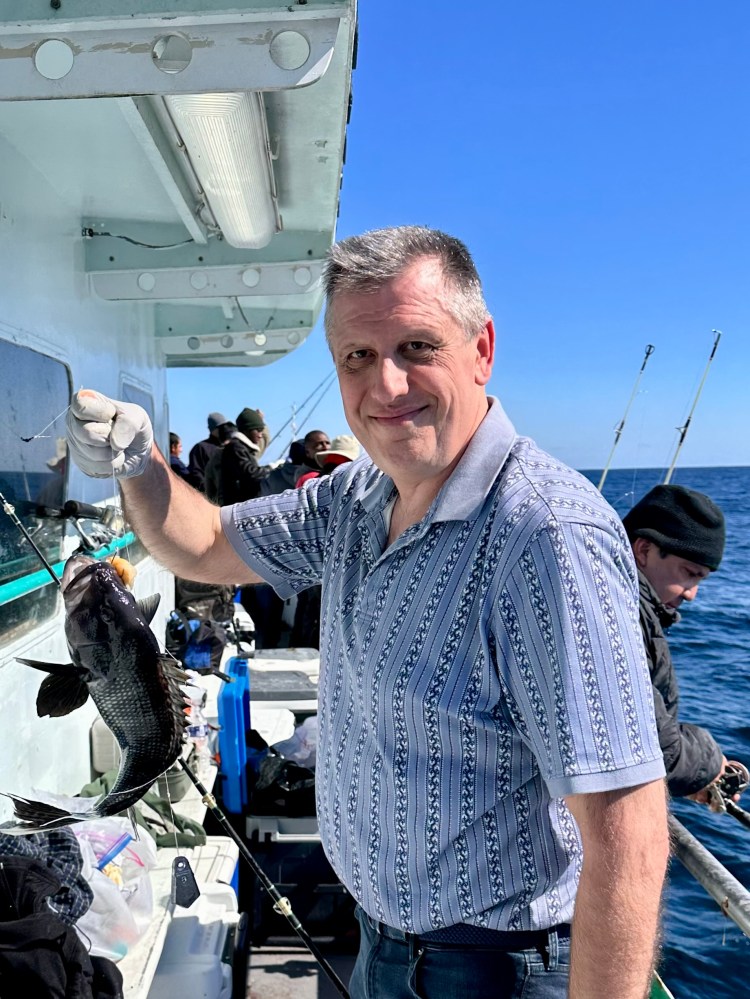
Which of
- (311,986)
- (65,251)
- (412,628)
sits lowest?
(311,986)

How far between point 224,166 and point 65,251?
120 cm

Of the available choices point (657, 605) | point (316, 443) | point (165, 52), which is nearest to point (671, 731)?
point (657, 605)

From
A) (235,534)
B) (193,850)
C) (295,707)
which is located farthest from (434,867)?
(295,707)

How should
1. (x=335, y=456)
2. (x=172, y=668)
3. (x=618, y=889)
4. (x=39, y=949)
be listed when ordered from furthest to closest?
(x=335, y=456) < (x=39, y=949) < (x=172, y=668) < (x=618, y=889)

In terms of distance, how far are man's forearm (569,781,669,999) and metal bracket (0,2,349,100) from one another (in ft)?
6.41

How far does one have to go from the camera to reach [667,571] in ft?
10.5

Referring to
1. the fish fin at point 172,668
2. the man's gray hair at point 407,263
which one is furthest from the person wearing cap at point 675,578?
the fish fin at point 172,668

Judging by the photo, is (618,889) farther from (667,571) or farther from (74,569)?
(667,571)

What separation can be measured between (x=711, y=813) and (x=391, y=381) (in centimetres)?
950

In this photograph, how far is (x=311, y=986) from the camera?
3.89m

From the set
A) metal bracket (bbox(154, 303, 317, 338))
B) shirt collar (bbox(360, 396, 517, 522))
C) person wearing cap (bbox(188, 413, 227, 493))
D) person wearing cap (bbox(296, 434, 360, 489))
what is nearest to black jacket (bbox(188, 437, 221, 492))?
person wearing cap (bbox(188, 413, 227, 493))

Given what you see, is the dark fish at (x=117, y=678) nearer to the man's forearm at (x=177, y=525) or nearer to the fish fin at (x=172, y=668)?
the fish fin at (x=172, y=668)

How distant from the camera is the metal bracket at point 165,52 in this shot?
77.5 inches

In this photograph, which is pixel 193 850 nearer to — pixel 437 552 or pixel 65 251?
pixel 437 552
